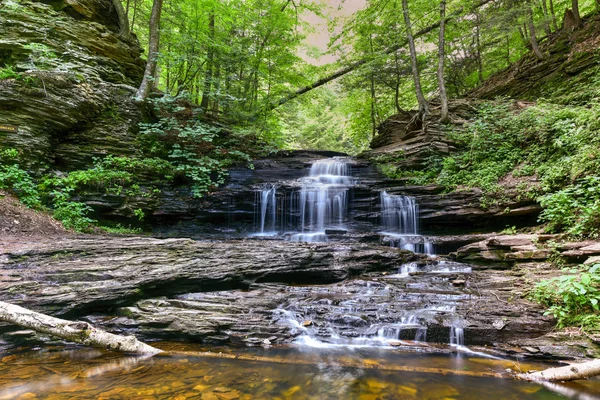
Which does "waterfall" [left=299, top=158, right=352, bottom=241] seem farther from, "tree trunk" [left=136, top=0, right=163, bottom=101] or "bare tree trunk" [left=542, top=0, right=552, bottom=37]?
"bare tree trunk" [left=542, top=0, right=552, bottom=37]

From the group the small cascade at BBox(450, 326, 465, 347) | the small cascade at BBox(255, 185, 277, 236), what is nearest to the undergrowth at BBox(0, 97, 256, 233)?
the small cascade at BBox(255, 185, 277, 236)

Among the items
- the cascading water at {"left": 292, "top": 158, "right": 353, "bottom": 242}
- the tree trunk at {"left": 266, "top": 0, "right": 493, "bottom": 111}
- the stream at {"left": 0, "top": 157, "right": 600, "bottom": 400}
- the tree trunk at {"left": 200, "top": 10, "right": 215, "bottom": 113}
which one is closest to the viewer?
the stream at {"left": 0, "top": 157, "right": 600, "bottom": 400}

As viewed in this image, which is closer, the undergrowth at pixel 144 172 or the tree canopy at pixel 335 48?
the undergrowth at pixel 144 172

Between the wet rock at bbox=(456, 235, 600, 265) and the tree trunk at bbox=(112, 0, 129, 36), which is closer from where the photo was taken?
the wet rock at bbox=(456, 235, 600, 265)

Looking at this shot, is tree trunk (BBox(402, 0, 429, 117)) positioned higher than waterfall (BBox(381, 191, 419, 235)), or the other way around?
tree trunk (BBox(402, 0, 429, 117))

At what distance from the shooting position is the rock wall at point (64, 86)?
8258 mm

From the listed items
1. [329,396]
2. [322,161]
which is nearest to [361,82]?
[322,161]

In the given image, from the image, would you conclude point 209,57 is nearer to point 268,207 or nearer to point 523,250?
point 268,207

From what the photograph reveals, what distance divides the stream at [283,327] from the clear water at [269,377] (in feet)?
0.06

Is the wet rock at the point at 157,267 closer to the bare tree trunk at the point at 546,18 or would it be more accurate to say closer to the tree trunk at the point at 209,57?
the tree trunk at the point at 209,57

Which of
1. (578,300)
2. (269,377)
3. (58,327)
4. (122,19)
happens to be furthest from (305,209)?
(122,19)

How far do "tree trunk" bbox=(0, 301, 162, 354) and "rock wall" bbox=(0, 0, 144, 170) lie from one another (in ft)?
22.1

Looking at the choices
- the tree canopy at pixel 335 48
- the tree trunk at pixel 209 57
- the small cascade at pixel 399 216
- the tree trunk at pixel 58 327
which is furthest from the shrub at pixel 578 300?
the tree trunk at pixel 209 57

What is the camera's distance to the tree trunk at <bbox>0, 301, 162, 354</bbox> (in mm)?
3387
